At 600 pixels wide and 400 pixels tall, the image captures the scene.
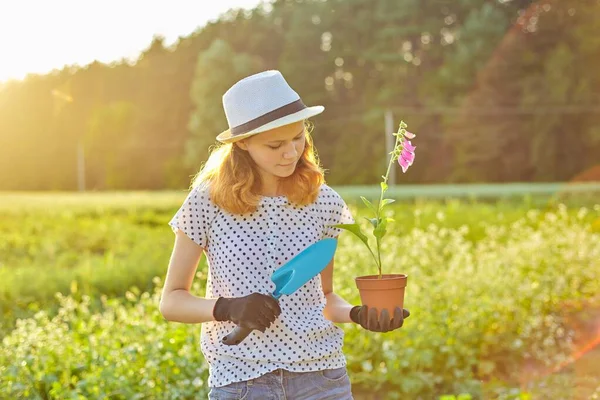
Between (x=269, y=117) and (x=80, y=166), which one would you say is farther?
(x=80, y=166)

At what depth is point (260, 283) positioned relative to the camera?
2.45 m

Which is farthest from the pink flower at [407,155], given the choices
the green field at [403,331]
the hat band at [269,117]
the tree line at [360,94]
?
the tree line at [360,94]

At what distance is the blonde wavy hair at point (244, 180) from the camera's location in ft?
8.05

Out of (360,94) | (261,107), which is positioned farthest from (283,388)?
(360,94)

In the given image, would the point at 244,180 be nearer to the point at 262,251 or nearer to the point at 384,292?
the point at 262,251

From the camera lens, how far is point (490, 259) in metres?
6.61

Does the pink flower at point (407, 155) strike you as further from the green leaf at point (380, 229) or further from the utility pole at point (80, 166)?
the utility pole at point (80, 166)

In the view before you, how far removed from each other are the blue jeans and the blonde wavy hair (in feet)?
1.49

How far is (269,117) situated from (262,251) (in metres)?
0.37

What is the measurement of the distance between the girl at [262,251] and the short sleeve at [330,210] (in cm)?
5

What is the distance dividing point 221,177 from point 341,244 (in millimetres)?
5143

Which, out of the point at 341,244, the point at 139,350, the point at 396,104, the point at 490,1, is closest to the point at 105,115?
the point at 396,104

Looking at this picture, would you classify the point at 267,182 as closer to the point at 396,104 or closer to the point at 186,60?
the point at 396,104

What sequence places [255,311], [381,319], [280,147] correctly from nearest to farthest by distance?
[255,311] → [381,319] → [280,147]
